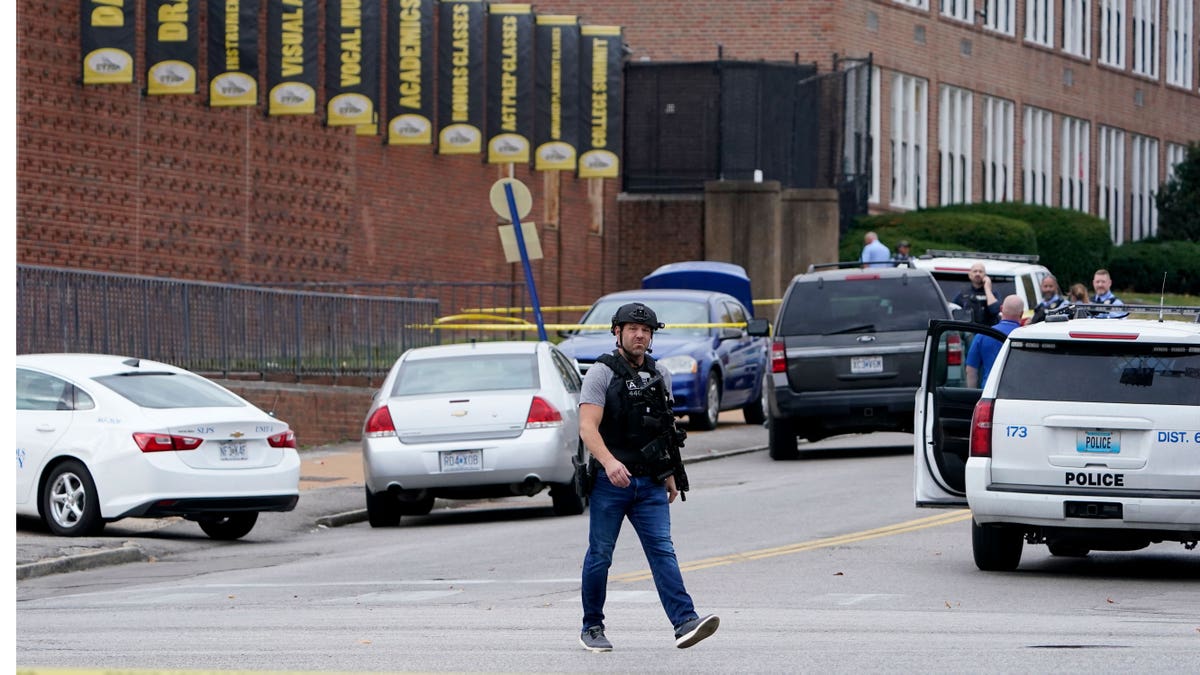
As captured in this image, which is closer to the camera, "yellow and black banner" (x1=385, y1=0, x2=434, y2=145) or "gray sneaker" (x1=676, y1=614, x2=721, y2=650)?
"gray sneaker" (x1=676, y1=614, x2=721, y2=650)

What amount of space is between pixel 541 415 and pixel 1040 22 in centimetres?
4361

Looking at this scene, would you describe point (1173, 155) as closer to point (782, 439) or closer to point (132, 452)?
point (782, 439)

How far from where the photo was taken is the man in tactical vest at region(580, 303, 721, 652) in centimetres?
1103

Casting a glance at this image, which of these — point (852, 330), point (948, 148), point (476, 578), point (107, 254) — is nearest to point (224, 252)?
point (107, 254)

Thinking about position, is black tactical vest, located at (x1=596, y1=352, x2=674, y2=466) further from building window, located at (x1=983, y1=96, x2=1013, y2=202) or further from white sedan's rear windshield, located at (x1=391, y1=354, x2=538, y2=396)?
building window, located at (x1=983, y1=96, x2=1013, y2=202)

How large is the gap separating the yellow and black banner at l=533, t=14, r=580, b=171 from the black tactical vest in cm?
2882

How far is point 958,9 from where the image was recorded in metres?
55.7

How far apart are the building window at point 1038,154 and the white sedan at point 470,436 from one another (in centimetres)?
4200

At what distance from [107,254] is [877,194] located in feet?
83.4

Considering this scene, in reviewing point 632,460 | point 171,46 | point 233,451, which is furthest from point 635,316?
point 171,46

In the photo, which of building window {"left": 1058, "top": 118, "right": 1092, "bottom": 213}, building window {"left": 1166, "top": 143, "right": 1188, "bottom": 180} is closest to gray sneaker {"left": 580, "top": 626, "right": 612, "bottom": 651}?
building window {"left": 1058, "top": 118, "right": 1092, "bottom": 213}

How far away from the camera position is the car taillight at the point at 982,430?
14.2m

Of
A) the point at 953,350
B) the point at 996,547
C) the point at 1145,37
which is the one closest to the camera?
the point at 996,547

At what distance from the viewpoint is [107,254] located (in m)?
30.5
